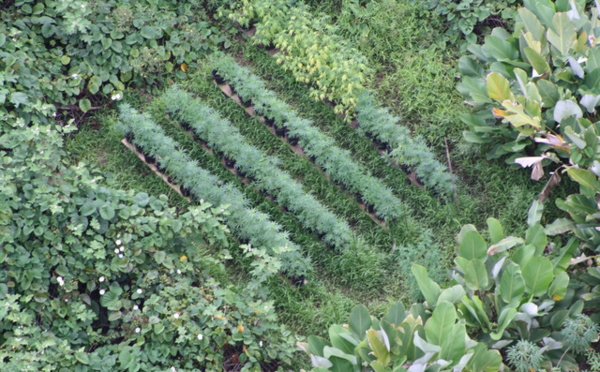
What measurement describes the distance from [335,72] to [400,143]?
916 millimetres

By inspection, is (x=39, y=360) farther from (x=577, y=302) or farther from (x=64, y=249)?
(x=577, y=302)

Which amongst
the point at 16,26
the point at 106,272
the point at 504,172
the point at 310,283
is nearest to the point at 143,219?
the point at 106,272

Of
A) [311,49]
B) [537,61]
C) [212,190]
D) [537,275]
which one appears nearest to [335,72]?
[311,49]

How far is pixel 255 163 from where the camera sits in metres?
6.58

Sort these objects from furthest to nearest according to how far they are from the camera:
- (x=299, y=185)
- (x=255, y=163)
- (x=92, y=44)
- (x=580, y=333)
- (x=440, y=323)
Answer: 1. (x=92, y=44)
2. (x=255, y=163)
3. (x=299, y=185)
4. (x=580, y=333)
5. (x=440, y=323)

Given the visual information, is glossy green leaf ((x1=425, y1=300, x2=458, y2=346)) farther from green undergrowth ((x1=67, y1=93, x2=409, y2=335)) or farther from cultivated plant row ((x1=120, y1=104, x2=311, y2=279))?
cultivated plant row ((x1=120, y1=104, x2=311, y2=279))

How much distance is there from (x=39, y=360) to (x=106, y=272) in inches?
31.9

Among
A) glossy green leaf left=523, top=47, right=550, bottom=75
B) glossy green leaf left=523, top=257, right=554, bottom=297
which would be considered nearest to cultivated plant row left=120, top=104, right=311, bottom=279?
glossy green leaf left=523, top=257, right=554, bottom=297

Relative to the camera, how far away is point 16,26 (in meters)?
6.83

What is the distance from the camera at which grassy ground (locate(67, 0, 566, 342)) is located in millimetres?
6277

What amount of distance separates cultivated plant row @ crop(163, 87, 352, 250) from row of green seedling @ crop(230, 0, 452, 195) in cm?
84

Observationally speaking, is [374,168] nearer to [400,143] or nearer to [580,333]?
[400,143]

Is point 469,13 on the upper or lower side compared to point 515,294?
upper

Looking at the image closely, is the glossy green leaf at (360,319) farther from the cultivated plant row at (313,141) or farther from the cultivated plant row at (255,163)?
the cultivated plant row at (313,141)
